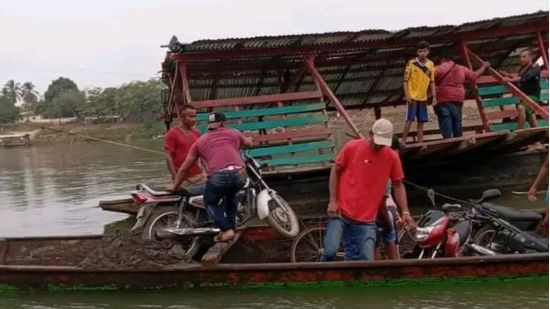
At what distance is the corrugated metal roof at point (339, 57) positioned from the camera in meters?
10.7

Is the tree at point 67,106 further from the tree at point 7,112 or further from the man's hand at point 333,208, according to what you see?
the man's hand at point 333,208

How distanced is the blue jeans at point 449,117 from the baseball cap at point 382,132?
16.7ft

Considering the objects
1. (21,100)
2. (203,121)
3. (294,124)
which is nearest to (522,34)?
(294,124)

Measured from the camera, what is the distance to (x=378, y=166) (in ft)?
21.2

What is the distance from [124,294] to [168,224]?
1271mm

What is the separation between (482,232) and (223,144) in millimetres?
2763

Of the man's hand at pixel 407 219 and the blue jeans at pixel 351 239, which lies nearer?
the man's hand at pixel 407 219

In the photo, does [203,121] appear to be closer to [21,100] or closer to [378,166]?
[378,166]

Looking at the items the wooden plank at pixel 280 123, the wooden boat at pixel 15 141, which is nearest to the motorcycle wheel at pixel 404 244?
the wooden plank at pixel 280 123

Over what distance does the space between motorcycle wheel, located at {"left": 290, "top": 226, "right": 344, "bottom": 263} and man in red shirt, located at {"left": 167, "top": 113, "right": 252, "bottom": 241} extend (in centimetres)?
73

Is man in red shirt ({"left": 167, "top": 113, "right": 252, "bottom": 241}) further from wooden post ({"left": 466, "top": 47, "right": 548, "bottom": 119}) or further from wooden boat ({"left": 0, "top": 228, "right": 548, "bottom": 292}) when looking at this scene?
wooden post ({"left": 466, "top": 47, "right": 548, "bottom": 119})

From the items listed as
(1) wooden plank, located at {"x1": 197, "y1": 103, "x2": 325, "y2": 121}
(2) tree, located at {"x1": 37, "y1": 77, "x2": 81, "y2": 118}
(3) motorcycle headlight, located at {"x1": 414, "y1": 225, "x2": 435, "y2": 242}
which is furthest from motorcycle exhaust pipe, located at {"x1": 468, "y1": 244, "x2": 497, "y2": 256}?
(2) tree, located at {"x1": 37, "y1": 77, "x2": 81, "y2": 118}

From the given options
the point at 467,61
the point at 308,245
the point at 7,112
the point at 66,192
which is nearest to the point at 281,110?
the point at 467,61

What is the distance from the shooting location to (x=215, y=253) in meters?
7.19
